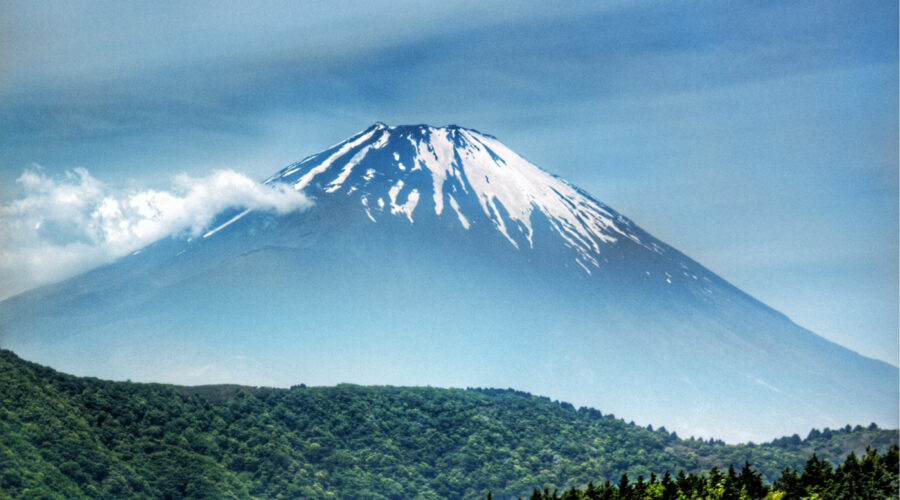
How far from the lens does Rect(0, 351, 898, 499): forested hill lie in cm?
6091

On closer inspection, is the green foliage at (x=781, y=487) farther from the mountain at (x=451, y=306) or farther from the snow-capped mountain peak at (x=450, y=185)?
the snow-capped mountain peak at (x=450, y=185)

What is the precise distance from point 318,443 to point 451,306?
77926 millimetres

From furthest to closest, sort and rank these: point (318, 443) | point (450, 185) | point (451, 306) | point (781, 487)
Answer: point (451, 306) < point (450, 185) < point (318, 443) < point (781, 487)

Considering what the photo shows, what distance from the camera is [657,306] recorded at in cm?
15325

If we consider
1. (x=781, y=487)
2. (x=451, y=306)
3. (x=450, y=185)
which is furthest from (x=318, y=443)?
(x=451, y=306)

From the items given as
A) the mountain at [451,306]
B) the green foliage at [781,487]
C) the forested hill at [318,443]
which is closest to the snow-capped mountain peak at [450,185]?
the mountain at [451,306]

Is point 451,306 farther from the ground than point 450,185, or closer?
closer

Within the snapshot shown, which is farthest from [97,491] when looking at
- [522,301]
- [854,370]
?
[854,370]

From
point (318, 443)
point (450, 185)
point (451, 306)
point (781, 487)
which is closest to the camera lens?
point (781, 487)

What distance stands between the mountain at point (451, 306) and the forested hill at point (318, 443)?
4453 cm

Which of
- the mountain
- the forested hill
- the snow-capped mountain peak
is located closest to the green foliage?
the forested hill

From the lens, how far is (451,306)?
Result: 528ft

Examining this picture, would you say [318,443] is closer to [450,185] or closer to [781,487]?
[781,487]

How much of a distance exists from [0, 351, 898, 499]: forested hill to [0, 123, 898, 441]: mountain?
44.5 m
